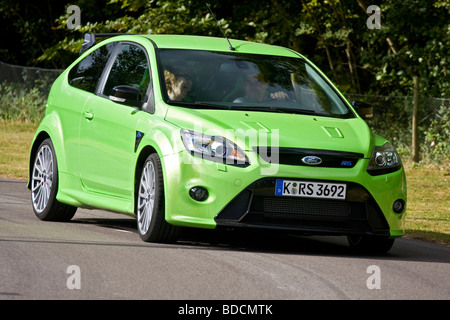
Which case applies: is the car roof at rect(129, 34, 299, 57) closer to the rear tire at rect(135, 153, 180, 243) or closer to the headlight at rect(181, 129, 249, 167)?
the rear tire at rect(135, 153, 180, 243)

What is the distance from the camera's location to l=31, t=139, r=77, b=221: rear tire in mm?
10469

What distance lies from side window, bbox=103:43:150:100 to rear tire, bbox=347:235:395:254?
228 cm

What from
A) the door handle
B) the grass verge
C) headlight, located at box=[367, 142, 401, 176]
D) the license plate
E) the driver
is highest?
the driver

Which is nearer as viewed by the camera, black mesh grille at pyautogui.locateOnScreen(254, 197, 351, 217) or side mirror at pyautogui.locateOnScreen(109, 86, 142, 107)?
black mesh grille at pyautogui.locateOnScreen(254, 197, 351, 217)

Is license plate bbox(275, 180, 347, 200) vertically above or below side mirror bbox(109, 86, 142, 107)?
below

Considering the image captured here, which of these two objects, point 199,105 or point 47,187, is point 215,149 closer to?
point 199,105

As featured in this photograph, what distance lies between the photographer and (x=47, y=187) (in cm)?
1060

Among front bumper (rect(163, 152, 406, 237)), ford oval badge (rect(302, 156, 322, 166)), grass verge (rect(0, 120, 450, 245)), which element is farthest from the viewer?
grass verge (rect(0, 120, 450, 245))

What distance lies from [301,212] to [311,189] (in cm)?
20

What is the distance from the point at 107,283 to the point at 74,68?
4.58 meters

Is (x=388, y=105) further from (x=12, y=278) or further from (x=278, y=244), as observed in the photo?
(x=12, y=278)

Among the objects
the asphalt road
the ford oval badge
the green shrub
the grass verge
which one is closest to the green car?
the ford oval badge

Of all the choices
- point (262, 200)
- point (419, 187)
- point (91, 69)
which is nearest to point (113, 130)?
point (91, 69)

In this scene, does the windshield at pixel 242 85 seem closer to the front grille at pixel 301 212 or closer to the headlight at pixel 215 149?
the headlight at pixel 215 149
